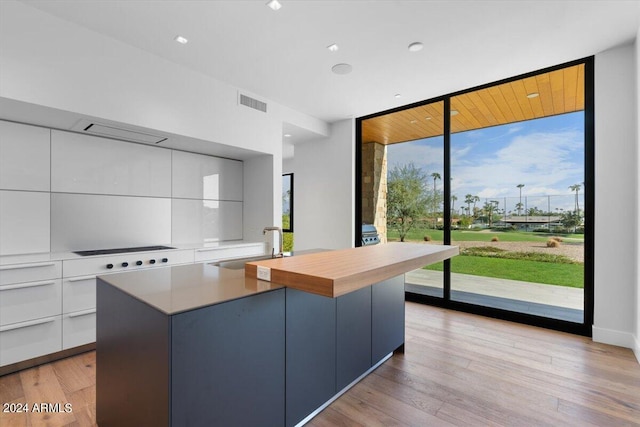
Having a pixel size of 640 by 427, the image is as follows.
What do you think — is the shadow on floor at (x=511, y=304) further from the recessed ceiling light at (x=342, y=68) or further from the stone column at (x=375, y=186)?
the recessed ceiling light at (x=342, y=68)

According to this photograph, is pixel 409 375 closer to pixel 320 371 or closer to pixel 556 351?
pixel 320 371

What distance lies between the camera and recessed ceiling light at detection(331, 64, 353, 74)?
3.12 metres

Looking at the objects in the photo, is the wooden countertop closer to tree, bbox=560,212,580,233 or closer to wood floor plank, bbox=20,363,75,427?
wood floor plank, bbox=20,363,75,427

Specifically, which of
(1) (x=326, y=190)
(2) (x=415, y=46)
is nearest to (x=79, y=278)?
(1) (x=326, y=190)

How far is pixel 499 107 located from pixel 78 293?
4801 mm

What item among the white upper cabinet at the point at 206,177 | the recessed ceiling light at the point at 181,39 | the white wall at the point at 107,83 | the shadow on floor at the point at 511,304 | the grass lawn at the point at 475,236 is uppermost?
the recessed ceiling light at the point at 181,39

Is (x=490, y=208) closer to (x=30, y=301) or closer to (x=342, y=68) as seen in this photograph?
(x=342, y=68)

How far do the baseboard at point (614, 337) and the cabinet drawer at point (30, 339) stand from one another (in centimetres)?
475

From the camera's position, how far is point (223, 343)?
3.93ft

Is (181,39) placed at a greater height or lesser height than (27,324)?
greater

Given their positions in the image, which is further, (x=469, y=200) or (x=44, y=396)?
(x=469, y=200)

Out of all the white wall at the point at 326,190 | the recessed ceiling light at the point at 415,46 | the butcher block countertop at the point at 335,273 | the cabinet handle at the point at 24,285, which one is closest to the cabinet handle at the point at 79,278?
the cabinet handle at the point at 24,285

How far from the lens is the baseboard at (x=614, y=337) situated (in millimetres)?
2721

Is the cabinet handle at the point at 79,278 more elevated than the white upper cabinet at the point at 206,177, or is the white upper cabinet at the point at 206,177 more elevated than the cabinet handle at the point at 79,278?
the white upper cabinet at the point at 206,177
